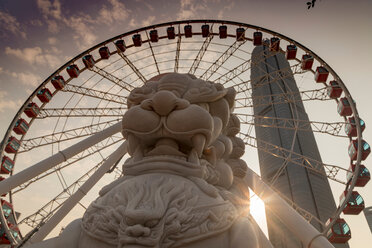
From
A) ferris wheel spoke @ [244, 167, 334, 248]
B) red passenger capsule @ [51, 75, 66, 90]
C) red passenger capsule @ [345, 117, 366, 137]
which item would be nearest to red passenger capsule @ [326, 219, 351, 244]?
red passenger capsule @ [345, 117, 366, 137]

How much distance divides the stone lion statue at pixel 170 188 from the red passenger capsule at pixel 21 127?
981 cm

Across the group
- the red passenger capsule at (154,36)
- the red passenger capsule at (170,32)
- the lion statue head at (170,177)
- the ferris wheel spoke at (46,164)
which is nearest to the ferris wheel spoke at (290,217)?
the lion statue head at (170,177)

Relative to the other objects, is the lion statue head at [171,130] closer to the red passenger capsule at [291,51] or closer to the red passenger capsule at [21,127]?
the red passenger capsule at [21,127]

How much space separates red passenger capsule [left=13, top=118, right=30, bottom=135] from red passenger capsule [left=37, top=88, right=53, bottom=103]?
119 centimetres

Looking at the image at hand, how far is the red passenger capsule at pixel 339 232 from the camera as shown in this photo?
352 inches

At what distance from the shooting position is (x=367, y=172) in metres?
9.48

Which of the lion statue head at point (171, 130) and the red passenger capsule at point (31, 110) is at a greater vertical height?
the red passenger capsule at point (31, 110)

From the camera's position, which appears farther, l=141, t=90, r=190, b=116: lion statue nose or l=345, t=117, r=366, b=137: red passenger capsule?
l=345, t=117, r=366, b=137: red passenger capsule

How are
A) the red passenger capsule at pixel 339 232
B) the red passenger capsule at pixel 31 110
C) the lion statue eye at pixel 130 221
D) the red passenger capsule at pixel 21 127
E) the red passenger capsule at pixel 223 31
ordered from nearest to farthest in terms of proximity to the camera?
the lion statue eye at pixel 130 221 → the red passenger capsule at pixel 339 232 → the red passenger capsule at pixel 21 127 → the red passenger capsule at pixel 31 110 → the red passenger capsule at pixel 223 31

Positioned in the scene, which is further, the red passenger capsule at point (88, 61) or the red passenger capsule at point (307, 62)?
the red passenger capsule at point (307, 62)

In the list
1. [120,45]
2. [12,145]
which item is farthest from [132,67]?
[12,145]

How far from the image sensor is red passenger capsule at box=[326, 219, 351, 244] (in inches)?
352

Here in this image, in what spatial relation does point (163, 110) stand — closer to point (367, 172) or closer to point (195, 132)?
point (195, 132)

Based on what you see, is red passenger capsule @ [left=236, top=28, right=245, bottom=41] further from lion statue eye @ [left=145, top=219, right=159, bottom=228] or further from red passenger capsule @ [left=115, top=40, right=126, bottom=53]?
lion statue eye @ [left=145, top=219, right=159, bottom=228]
